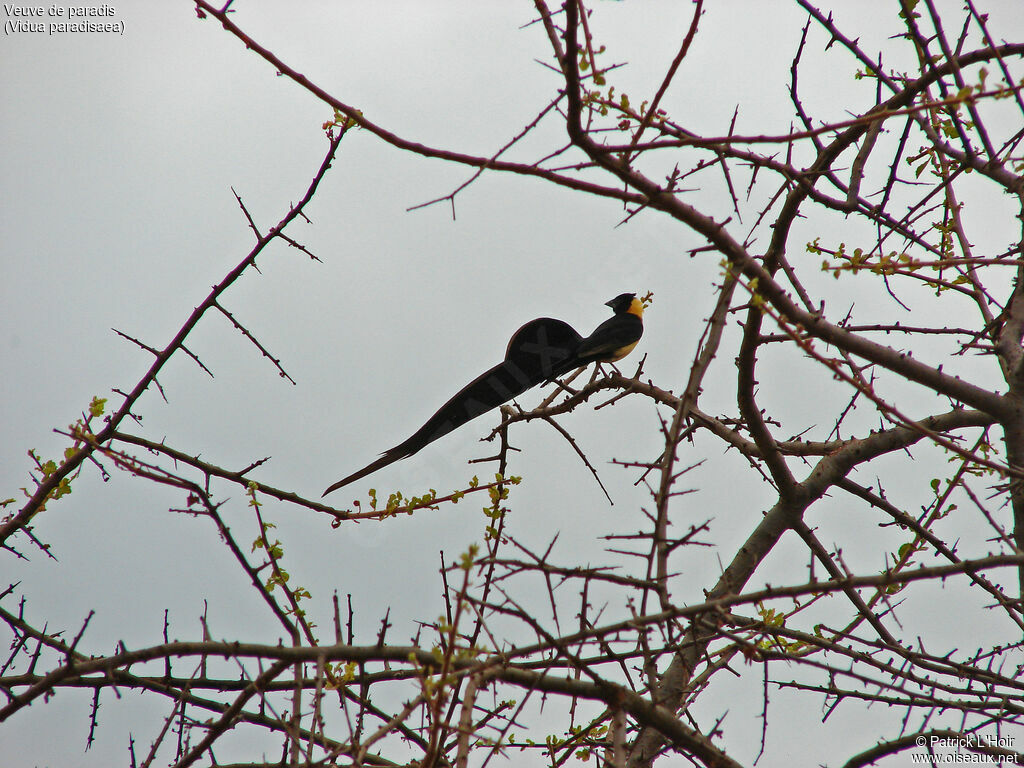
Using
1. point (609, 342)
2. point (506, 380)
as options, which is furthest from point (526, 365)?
point (609, 342)

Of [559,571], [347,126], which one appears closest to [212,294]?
[347,126]

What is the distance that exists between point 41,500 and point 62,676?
1.28 meters

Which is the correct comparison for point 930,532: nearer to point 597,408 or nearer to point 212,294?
point 597,408

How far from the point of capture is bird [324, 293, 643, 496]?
10.3ft

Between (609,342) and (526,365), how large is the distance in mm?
669

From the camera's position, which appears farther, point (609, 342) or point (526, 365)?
point (609, 342)

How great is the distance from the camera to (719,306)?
6.88 feet

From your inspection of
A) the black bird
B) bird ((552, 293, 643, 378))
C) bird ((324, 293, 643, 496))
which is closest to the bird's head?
bird ((552, 293, 643, 378))

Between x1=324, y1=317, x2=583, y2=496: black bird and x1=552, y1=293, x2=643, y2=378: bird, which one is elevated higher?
x1=552, y1=293, x2=643, y2=378: bird

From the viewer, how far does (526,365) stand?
363 centimetres

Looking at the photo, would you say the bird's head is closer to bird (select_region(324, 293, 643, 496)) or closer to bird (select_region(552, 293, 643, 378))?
bird (select_region(552, 293, 643, 378))

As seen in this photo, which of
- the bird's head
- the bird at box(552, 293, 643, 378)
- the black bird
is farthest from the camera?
the bird's head

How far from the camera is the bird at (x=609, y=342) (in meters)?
3.93

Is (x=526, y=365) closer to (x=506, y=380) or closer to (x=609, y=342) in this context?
(x=506, y=380)
